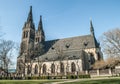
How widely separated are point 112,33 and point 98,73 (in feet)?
37.2

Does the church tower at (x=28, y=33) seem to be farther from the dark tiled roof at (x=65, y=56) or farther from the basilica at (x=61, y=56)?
the dark tiled roof at (x=65, y=56)

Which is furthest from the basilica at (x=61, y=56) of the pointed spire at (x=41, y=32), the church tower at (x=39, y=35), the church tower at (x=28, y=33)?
the pointed spire at (x=41, y=32)

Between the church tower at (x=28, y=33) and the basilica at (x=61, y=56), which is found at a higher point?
the church tower at (x=28, y=33)

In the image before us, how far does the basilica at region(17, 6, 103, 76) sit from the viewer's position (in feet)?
162

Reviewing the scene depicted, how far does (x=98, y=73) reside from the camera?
119 feet

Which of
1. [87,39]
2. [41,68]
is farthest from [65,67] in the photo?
[87,39]

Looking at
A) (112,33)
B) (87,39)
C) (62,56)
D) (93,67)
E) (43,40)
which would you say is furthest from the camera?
(43,40)

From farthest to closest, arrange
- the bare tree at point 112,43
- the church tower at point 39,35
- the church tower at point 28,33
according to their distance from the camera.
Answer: the church tower at point 39,35, the church tower at point 28,33, the bare tree at point 112,43

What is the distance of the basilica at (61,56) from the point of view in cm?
4938

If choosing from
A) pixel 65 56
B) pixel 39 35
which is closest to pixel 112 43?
pixel 65 56

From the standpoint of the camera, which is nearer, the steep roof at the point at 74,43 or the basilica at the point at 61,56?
the basilica at the point at 61,56

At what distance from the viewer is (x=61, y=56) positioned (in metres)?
50.7

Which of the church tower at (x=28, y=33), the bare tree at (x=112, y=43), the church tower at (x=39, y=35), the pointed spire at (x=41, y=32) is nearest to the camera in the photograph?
the bare tree at (x=112, y=43)

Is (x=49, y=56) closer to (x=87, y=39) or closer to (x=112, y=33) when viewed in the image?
(x=87, y=39)
